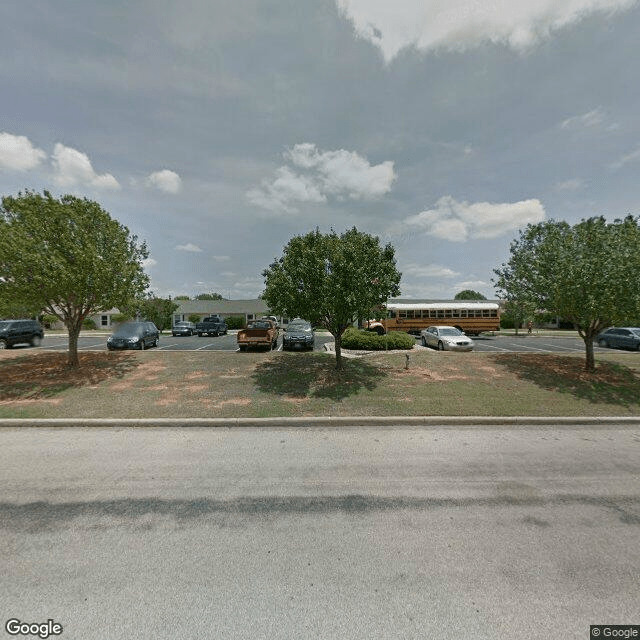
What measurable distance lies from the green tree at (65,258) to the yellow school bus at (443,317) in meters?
20.7

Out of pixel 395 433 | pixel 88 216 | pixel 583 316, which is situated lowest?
pixel 395 433

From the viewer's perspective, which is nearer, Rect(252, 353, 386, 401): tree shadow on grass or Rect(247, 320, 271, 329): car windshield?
Rect(252, 353, 386, 401): tree shadow on grass

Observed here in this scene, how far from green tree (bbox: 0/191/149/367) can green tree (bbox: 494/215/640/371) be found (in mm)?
14290

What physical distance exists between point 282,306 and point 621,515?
27.5ft

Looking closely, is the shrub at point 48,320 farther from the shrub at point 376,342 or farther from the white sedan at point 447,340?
the white sedan at point 447,340

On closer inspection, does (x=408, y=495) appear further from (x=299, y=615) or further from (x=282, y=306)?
(x=282, y=306)

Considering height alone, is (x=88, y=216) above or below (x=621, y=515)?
above

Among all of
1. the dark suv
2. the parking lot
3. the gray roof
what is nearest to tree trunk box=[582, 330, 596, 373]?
the parking lot

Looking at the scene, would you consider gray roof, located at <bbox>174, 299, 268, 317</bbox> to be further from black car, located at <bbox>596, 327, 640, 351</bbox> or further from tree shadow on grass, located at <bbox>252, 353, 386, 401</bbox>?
black car, located at <bbox>596, 327, 640, 351</bbox>

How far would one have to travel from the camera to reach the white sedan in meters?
16.6

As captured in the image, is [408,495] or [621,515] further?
[408,495]

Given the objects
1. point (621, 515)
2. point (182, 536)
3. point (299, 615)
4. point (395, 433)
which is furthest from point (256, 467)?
point (621, 515)

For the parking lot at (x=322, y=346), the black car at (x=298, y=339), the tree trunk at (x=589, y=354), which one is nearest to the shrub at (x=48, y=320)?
the parking lot at (x=322, y=346)

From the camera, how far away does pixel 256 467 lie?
4664 mm
